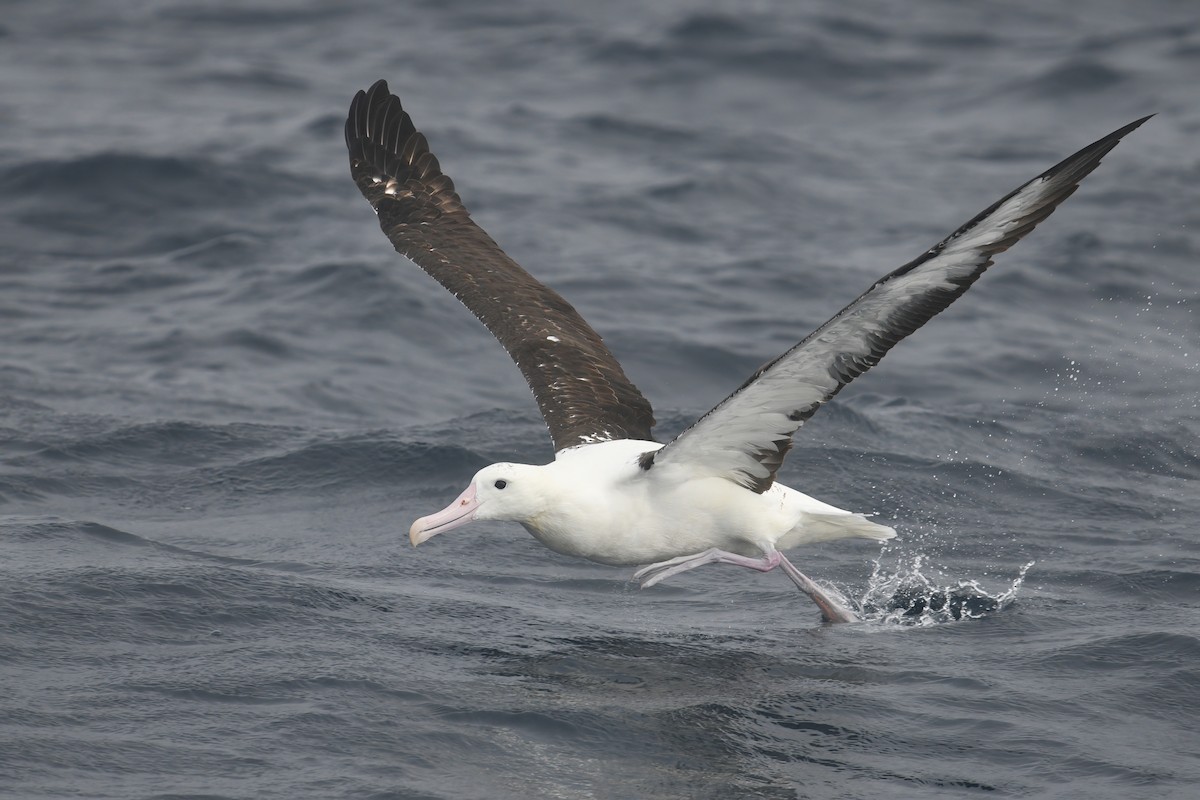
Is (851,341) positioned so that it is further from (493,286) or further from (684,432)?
(493,286)

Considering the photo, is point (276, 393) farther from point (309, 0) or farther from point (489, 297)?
point (309, 0)

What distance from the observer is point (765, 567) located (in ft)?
26.0

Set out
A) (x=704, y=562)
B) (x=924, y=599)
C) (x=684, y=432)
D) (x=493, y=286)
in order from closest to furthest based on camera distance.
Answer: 1. (x=684, y=432)
2. (x=704, y=562)
3. (x=924, y=599)
4. (x=493, y=286)

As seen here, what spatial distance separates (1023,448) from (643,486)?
15.4 feet

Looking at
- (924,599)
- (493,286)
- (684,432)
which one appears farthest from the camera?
(493,286)

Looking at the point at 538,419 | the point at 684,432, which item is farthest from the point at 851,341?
the point at 538,419

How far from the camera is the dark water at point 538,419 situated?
6.50m

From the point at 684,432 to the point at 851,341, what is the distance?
0.88m

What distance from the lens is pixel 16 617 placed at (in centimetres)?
743

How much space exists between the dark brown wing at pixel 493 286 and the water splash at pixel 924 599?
162cm

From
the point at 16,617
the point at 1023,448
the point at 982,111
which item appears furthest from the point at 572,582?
Answer: the point at 982,111

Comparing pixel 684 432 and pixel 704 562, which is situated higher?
pixel 684 432

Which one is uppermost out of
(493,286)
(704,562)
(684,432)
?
(493,286)

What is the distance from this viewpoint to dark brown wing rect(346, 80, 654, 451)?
29.1 ft
